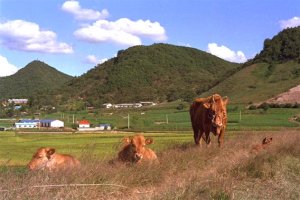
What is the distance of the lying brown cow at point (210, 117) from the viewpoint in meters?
12.5

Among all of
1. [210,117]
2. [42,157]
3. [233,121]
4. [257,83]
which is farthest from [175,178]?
[257,83]

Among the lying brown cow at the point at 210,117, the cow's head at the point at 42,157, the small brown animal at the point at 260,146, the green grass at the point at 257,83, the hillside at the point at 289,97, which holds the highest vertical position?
the green grass at the point at 257,83

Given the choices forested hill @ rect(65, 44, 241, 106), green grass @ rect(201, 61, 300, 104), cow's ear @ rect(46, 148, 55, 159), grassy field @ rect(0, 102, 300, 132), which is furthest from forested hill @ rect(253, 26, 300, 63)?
cow's ear @ rect(46, 148, 55, 159)

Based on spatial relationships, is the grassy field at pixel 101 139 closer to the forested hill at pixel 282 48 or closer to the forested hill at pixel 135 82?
the forested hill at pixel 282 48

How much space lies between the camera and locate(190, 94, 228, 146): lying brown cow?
41.1 ft

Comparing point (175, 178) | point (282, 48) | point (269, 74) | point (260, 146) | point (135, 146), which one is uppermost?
point (282, 48)

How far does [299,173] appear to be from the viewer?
33.1 ft

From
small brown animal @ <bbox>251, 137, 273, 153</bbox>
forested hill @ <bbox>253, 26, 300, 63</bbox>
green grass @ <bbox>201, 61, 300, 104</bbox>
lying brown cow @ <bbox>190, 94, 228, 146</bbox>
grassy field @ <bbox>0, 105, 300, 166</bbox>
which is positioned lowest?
grassy field @ <bbox>0, 105, 300, 166</bbox>

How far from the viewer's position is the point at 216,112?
1252cm

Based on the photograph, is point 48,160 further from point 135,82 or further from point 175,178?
point 135,82

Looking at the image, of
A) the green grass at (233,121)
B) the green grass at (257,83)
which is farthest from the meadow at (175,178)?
the green grass at (257,83)

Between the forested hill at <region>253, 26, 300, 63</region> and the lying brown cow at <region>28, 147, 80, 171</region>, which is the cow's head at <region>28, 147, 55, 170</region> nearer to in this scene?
the lying brown cow at <region>28, 147, 80, 171</region>

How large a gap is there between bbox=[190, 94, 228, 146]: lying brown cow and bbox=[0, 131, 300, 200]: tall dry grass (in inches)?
30.8

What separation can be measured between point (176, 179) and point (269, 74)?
13353 cm
